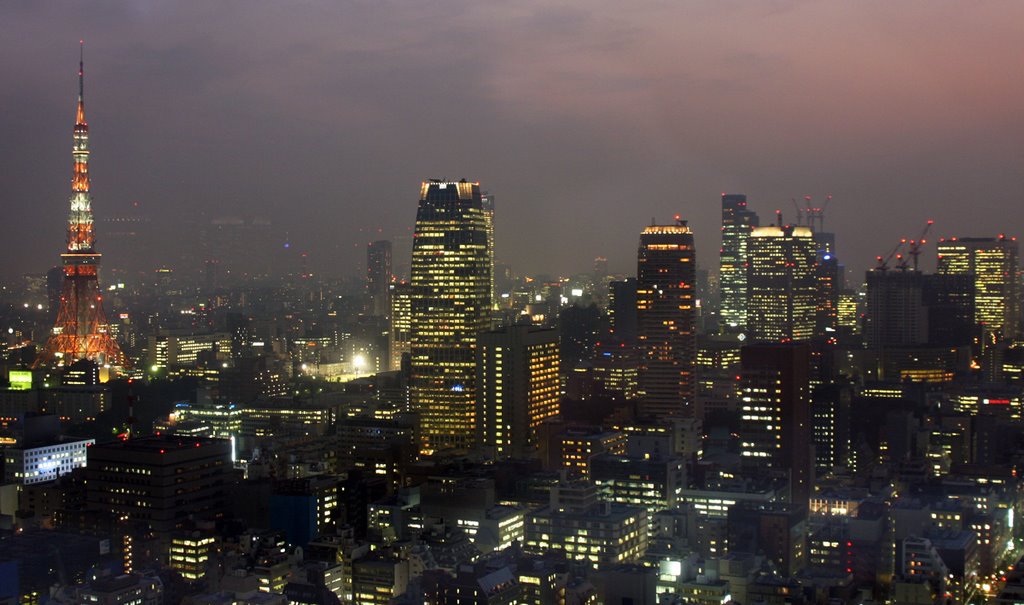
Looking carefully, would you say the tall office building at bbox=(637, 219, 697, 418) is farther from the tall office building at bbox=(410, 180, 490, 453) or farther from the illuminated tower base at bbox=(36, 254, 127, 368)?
the illuminated tower base at bbox=(36, 254, 127, 368)

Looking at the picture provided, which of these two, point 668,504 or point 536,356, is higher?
point 536,356

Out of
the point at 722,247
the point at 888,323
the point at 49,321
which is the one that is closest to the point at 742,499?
the point at 49,321

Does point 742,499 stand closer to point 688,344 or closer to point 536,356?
point 536,356

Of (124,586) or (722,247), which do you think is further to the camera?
(722,247)

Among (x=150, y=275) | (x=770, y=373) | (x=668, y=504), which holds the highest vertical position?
(x=150, y=275)

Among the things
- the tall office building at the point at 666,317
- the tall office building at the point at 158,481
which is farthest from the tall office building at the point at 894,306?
the tall office building at the point at 158,481

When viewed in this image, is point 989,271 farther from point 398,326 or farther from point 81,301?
point 81,301
